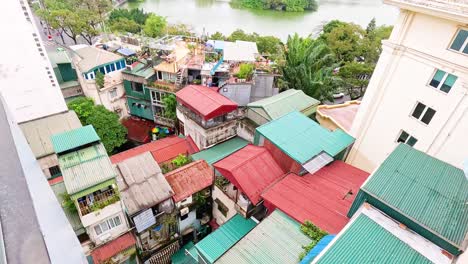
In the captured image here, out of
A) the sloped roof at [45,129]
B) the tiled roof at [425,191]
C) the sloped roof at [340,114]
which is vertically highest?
the tiled roof at [425,191]

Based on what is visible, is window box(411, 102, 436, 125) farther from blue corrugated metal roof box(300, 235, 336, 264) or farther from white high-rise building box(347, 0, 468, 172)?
blue corrugated metal roof box(300, 235, 336, 264)

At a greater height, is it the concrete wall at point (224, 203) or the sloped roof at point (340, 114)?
the sloped roof at point (340, 114)

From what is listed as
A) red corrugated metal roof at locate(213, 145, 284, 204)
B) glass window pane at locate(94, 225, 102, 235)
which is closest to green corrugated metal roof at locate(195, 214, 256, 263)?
red corrugated metal roof at locate(213, 145, 284, 204)

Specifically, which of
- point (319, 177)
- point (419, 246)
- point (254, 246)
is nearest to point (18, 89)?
point (254, 246)

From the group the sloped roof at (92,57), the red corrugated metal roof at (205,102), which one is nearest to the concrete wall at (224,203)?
the red corrugated metal roof at (205,102)

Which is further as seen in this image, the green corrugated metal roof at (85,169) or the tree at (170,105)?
the tree at (170,105)

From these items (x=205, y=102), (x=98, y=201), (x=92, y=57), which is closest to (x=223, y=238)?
(x=98, y=201)

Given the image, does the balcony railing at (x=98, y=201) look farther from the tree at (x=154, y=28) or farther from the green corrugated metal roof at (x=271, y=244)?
the tree at (x=154, y=28)
